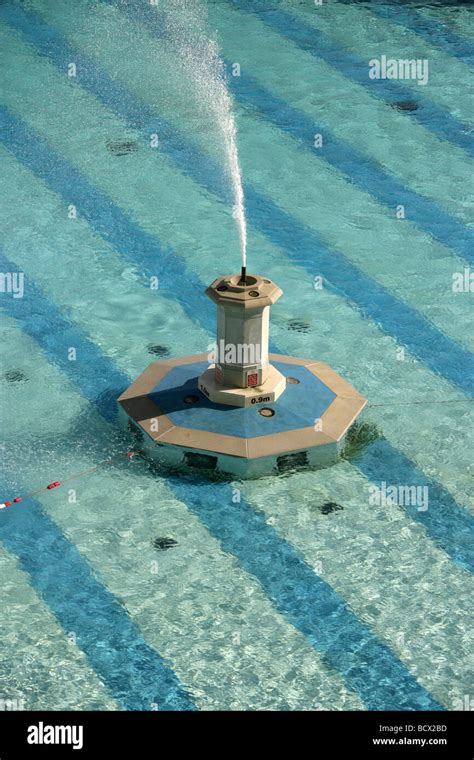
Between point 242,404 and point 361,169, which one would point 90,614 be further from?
point 361,169

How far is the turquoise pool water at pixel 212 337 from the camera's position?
6449 millimetres

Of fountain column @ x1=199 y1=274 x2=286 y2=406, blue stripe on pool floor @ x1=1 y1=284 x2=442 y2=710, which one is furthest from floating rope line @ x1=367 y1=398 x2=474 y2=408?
blue stripe on pool floor @ x1=1 y1=284 x2=442 y2=710

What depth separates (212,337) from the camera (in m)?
9.24

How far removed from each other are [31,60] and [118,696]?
29.2 ft

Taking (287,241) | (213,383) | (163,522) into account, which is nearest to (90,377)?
(213,383)

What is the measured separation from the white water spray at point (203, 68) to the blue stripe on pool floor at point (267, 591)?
186 inches

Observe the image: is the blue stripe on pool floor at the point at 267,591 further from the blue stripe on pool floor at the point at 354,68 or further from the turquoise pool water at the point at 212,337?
the blue stripe on pool floor at the point at 354,68

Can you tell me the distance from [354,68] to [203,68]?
167 centimetres

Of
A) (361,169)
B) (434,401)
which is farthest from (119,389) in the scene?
(361,169)

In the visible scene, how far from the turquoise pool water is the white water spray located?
0.48ft

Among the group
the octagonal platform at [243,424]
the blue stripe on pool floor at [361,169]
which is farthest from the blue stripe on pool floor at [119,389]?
A: the blue stripe on pool floor at [361,169]

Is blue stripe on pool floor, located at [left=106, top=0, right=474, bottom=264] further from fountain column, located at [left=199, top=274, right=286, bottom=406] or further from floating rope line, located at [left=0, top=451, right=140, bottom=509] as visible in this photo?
floating rope line, located at [left=0, top=451, right=140, bottom=509]

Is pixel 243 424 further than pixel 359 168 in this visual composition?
No

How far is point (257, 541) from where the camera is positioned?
23.5 feet
